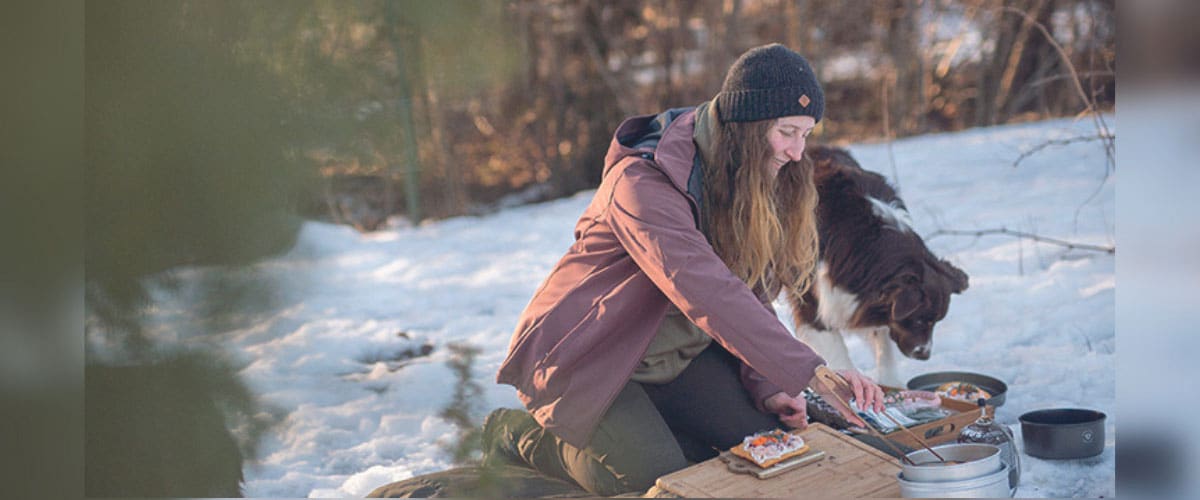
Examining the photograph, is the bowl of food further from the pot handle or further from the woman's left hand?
the woman's left hand

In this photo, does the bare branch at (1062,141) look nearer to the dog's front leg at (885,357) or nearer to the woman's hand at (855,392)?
the dog's front leg at (885,357)

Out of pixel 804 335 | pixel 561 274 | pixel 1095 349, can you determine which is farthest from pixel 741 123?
pixel 1095 349

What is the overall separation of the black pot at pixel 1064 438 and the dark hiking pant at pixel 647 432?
689mm

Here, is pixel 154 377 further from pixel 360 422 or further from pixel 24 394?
pixel 360 422

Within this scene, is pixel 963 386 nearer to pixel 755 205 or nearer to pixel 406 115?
pixel 755 205

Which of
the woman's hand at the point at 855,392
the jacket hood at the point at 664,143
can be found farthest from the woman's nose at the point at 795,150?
the woman's hand at the point at 855,392

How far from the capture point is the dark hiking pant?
7.84 feet

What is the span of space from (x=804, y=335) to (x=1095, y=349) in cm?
85

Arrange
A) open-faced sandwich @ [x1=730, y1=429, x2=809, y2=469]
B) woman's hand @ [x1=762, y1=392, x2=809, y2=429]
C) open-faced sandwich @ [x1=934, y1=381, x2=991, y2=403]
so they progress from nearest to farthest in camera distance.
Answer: open-faced sandwich @ [x1=730, y1=429, x2=809, y2=469] < woman's hand @ [x1=762, y1=392, x2=809, y2=429] < open-faced sandwich @ [x1=934, y1=381, x2=991, y2=403]

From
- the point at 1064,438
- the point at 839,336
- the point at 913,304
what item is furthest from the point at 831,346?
the point at 1064,438

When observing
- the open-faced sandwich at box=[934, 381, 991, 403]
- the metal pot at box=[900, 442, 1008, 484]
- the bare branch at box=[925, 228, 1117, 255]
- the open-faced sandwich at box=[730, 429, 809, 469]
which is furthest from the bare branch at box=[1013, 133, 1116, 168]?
the open-faced sandwich at box=[730, 429, 809, 469]

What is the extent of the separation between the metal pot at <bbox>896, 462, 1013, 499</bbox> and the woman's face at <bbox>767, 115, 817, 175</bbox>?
72 cm

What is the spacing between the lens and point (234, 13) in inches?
57.3

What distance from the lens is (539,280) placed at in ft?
12.7
